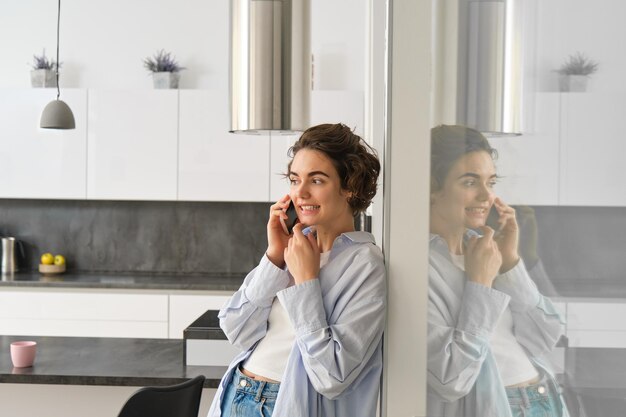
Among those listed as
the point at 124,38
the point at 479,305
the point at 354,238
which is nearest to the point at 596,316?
the point at 479,305

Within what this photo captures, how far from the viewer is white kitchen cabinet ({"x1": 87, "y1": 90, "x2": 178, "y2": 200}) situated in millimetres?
4937

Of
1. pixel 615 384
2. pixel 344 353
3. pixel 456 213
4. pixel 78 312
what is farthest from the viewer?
pixel 78 312

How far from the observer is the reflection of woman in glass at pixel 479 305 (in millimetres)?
651

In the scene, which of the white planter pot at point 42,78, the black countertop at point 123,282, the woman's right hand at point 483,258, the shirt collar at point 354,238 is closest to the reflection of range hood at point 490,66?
the woman's right hand at point 483,258

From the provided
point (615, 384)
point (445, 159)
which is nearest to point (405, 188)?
point (445, 159)

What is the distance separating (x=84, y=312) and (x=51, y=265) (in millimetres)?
606

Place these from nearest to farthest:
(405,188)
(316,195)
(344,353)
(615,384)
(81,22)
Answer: (615,384) → (405,188) → (344,353) → (316,195) → (81,22)

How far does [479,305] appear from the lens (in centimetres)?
84

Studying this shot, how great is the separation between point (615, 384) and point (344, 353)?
105 centimetres

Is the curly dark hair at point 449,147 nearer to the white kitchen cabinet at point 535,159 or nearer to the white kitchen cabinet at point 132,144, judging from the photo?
the white kitchen cabinet at point 535,159

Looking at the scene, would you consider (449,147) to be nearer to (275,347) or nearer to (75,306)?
(275,347)

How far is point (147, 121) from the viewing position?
4941 mm

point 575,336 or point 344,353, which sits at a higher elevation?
point 575,336

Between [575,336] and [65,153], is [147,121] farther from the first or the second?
[575,336]
